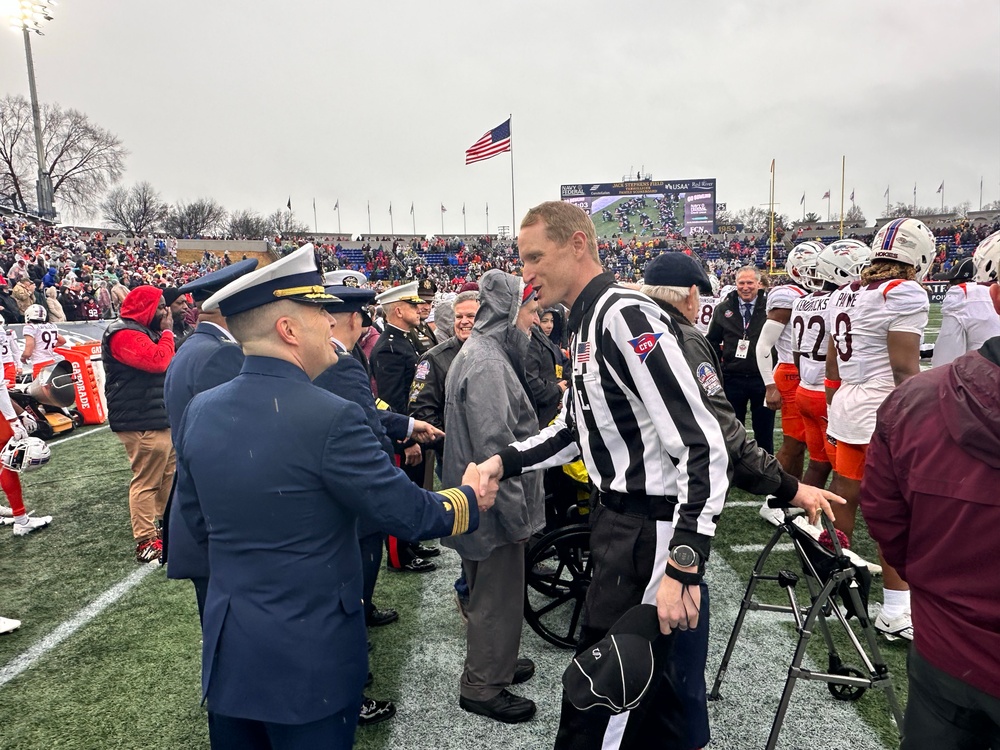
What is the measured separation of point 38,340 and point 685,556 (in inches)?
457

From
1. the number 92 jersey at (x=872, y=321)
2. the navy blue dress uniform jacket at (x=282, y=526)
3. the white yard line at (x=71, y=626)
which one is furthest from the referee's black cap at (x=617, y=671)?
the white yard line at (x=71, y=626)

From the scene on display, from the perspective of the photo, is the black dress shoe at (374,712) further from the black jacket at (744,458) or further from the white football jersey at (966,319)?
the white football jersey at (966,319)

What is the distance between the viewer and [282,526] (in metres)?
1.67

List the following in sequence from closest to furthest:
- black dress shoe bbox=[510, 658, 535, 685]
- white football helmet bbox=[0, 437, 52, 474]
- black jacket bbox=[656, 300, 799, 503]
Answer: black jacket bbox=[656, 300, 799, 503] < black dress shoe bbox=[510, 658, 535, 685] < white football helmet bbox=[0, 437, 52, 474]

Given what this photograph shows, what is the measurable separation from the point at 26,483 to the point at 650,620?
844 cm

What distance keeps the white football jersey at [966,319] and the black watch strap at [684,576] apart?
4.34 m

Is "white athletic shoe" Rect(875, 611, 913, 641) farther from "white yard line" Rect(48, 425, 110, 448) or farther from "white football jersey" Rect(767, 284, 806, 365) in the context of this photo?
"white yard line" Rect(48, 425, 110, 448)

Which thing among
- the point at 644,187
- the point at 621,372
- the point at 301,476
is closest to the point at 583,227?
the point at 621,372

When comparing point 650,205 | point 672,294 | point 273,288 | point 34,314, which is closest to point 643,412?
point 672,294

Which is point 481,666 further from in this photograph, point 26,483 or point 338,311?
point 26,483

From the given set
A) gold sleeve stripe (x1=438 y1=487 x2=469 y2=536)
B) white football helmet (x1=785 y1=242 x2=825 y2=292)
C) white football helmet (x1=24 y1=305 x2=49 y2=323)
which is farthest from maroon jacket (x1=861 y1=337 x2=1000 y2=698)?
white football helmet (x1=24 y1=305 x2=49 y2=323)

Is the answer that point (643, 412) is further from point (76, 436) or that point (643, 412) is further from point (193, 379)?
point (76, 436)

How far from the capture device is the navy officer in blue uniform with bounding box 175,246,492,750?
1657 millimetres

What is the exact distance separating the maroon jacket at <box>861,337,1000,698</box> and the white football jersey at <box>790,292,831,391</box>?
11.4 feet
